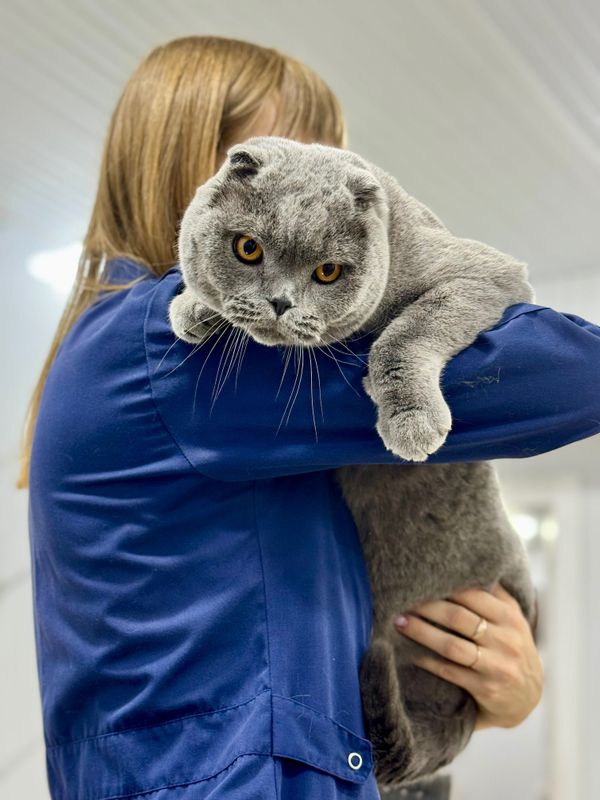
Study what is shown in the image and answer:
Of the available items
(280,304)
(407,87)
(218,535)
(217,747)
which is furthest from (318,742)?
(407,87)

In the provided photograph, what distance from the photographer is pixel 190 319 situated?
853 millimetres

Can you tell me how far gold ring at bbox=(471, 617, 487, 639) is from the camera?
1053 millimetres

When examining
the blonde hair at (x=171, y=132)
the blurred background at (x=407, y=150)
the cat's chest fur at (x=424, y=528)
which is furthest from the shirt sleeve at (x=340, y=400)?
the blurred background at (x=407, y=150)

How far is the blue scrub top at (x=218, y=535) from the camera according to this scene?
803 mm

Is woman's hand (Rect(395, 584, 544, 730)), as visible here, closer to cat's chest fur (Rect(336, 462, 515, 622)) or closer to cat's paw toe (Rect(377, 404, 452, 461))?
cat's chest fur (Rect(336, 462, 515, 622))

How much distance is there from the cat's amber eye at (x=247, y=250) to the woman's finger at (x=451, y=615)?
506 mm

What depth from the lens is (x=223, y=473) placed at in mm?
835

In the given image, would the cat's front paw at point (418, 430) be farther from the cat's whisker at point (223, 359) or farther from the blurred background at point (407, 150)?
the blurred background at point (407, 150)

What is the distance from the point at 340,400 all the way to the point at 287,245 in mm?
178

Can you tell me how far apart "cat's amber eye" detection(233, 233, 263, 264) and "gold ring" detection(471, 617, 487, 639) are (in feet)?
1.85

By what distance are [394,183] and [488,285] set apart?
238 millimetres

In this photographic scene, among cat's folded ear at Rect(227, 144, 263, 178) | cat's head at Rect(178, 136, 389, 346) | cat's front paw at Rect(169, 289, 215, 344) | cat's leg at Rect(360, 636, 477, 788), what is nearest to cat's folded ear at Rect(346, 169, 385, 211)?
cat's head at Rect(178, 136, 389, 346)

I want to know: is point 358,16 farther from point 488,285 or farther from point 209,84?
point 488,285

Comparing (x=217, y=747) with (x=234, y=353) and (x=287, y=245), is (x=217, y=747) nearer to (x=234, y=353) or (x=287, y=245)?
(x=234, y=353)
